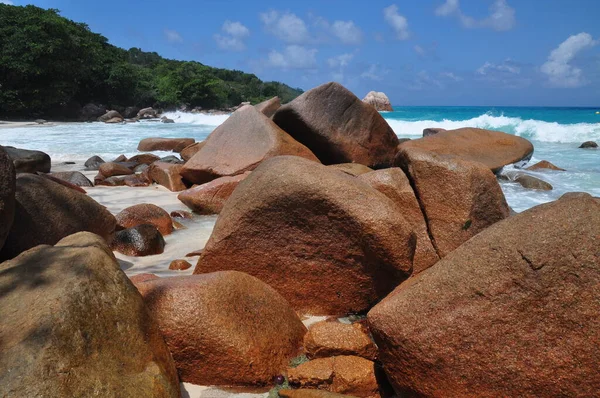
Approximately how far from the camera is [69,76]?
3825cm

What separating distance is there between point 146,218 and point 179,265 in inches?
60.6

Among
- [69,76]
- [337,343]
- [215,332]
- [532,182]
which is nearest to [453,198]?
[337,343]

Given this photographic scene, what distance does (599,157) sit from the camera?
15695mm

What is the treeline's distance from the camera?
114 ft

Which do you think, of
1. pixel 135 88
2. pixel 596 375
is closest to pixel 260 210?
pixel 596 375

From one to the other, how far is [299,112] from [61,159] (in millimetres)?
8203

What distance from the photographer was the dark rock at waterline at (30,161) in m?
9.95

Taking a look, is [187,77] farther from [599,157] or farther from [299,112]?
[299,112]

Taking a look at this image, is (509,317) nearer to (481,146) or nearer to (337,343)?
(337,343)

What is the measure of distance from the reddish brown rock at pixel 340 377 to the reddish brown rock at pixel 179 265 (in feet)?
6.71

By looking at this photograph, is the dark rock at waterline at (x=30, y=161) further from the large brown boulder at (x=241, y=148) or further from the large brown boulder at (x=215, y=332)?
the large brown boulder at (x=215, y=332)

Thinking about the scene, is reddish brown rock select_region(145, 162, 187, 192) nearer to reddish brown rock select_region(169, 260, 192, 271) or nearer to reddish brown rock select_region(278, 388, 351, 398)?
reddish brown rock select_region(169, 260, 192, 271)

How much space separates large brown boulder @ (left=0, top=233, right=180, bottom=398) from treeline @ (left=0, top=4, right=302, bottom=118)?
3711 centimetres

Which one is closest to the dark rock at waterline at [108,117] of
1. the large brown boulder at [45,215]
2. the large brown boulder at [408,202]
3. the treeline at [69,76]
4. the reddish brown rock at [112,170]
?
the treeline at [69,76]
